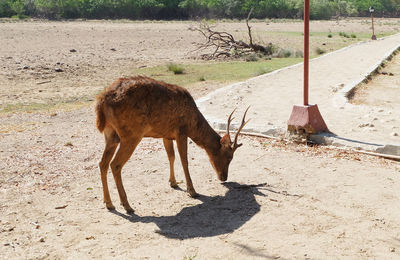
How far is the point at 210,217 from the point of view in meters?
5.27

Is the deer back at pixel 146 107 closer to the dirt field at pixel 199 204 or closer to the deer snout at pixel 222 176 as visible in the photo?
the deer snout at pixel 222 176

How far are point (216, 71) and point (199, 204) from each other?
13.5 meters

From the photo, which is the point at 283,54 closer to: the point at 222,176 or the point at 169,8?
the point at 222,176

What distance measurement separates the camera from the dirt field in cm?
452

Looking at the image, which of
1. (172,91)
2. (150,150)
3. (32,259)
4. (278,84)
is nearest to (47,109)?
(150,150)

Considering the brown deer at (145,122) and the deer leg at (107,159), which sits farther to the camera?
the deer leg at (107,159)

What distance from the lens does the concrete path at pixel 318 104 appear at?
7912 millimetres

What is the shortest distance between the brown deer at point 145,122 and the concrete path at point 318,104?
2451mm

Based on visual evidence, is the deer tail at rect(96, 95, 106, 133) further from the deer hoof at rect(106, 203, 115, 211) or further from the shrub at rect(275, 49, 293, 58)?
the shrub at rect(275, 49, 293, 58)

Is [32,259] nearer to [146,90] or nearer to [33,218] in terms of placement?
[33,218]

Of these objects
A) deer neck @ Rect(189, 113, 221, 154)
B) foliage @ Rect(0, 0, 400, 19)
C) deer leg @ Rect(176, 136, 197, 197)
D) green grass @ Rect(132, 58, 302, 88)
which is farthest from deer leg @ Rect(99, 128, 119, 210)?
foliage @ Rect(0, 0, 400, 19)

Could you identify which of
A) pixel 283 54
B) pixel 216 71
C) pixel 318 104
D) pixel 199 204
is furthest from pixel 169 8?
pixel 199 204

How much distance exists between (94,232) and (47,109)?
25.6 feet

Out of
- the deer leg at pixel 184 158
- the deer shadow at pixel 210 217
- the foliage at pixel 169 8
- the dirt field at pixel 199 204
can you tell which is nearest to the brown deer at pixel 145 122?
the deer leg at pixel 184 158
